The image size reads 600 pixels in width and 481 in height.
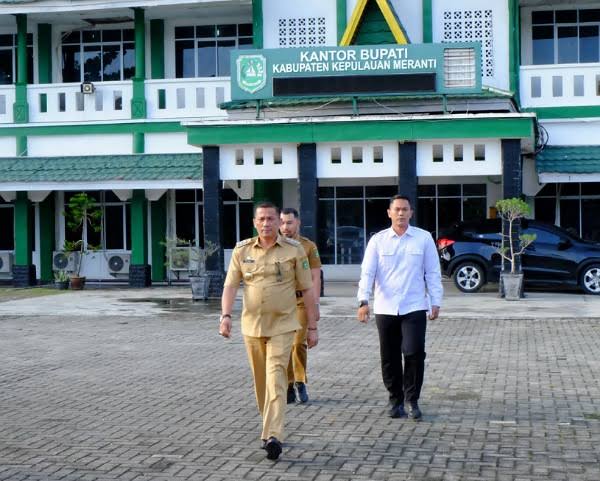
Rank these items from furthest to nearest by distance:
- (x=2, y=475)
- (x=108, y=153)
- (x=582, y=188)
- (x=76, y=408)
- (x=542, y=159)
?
(x=108, y=153) < (x=582, y=188) < (x=542, y=159) < (x=76, y=408) < (x=2, y=475)

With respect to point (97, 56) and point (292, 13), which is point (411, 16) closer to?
point (292, 13)

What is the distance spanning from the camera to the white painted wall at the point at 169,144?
25734mm

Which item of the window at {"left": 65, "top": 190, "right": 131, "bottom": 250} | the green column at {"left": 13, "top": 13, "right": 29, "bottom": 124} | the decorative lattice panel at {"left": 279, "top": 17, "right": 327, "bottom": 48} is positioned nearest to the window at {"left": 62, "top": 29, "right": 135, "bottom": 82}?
the green column at {"left": 13, "top": 13, "right": 29, "bottom": 124}

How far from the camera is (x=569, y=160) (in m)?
22.7

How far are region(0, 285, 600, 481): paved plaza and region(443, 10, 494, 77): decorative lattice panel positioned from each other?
9344 millimetres

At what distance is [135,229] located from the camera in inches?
992

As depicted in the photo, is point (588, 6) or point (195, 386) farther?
point (588, 6)

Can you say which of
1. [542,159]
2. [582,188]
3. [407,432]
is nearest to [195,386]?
[407,432]

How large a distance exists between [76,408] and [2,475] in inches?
98.0

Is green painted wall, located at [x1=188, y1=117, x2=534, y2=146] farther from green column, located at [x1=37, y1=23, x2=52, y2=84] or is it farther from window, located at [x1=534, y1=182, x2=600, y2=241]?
green column, located at [x1=37, y1=23, x2=52, y2=84]

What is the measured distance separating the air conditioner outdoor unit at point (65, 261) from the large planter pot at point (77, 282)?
977 mm

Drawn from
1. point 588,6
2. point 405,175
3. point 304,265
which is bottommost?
point 304,265

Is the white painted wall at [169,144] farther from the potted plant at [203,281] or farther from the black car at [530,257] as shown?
the black car at [530,257]

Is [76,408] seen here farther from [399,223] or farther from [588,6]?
[588,6]
